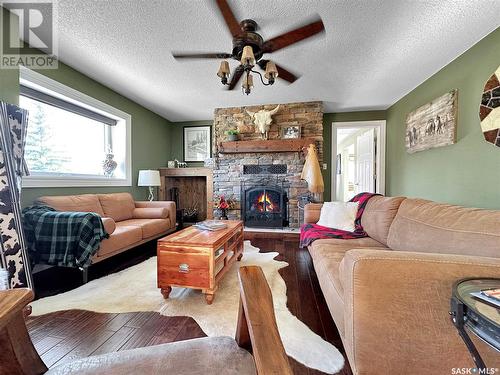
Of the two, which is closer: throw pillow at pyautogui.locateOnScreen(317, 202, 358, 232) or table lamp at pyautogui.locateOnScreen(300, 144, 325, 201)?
throw pillow at pyautogui.locateOnScreen(317, 202, 358, 232)

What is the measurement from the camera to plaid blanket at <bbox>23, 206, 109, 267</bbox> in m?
1.98

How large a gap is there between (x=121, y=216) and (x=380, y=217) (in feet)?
10.7

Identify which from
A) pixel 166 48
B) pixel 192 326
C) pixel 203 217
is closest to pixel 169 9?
pixel 166 48

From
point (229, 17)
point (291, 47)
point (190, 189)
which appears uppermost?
point (291, 47)

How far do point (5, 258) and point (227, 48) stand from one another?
8.71 feet

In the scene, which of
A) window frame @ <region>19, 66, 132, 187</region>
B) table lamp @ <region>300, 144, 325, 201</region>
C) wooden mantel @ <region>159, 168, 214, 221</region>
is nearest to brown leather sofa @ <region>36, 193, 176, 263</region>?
window frame @ <region>19, 66, 132, 187</region>

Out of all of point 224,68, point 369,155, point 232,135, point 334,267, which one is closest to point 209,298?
point 334,267

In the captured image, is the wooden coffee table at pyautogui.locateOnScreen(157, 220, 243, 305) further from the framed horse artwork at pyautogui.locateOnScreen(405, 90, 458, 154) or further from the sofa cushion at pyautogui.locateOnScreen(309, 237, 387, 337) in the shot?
the framed horse artwork at pyautogui.locateOnScreen(405, 90, 458, 154)

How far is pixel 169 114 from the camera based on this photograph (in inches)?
188

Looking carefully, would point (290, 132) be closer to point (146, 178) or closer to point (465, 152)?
point (465, 152)

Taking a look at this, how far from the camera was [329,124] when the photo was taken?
184 inches

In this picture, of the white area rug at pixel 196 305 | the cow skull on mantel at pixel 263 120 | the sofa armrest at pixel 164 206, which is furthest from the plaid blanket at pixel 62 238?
the cow skull on mantel at pixel 263 120

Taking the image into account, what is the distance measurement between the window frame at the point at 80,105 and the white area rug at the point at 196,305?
1362mm

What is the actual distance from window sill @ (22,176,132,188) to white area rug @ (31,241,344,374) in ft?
4.17
